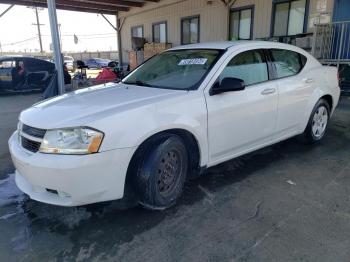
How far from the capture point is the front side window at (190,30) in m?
14.1

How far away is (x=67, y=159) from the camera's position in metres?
2.38

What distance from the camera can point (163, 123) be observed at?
2.75 meters

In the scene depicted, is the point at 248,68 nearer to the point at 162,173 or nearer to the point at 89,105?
the point at 162,173

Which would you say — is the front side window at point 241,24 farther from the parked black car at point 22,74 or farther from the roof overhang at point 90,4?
the parked black car at point 22,74

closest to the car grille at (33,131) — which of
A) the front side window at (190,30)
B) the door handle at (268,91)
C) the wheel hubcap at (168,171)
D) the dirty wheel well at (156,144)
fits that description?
the dirty wheel well at (156,144)

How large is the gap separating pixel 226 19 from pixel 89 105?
1077 cm

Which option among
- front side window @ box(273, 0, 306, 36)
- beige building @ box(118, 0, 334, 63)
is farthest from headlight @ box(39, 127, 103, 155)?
front side window @ box(273, 0, 306, 36)

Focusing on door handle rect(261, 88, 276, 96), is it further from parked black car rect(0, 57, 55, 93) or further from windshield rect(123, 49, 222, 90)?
parked black car rect(0, 57, 55, 93)

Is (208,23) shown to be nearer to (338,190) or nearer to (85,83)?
(85,83)

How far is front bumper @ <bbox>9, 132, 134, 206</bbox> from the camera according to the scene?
237 centimetres

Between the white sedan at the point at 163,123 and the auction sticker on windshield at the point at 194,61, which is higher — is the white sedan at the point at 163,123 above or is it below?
below

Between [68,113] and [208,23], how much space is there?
461 inches

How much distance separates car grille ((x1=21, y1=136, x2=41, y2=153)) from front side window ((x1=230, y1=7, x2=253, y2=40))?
1027 cm

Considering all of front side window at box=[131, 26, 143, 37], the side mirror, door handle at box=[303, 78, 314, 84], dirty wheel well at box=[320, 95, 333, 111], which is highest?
front side window at box=[131, 26, 143, 37]
